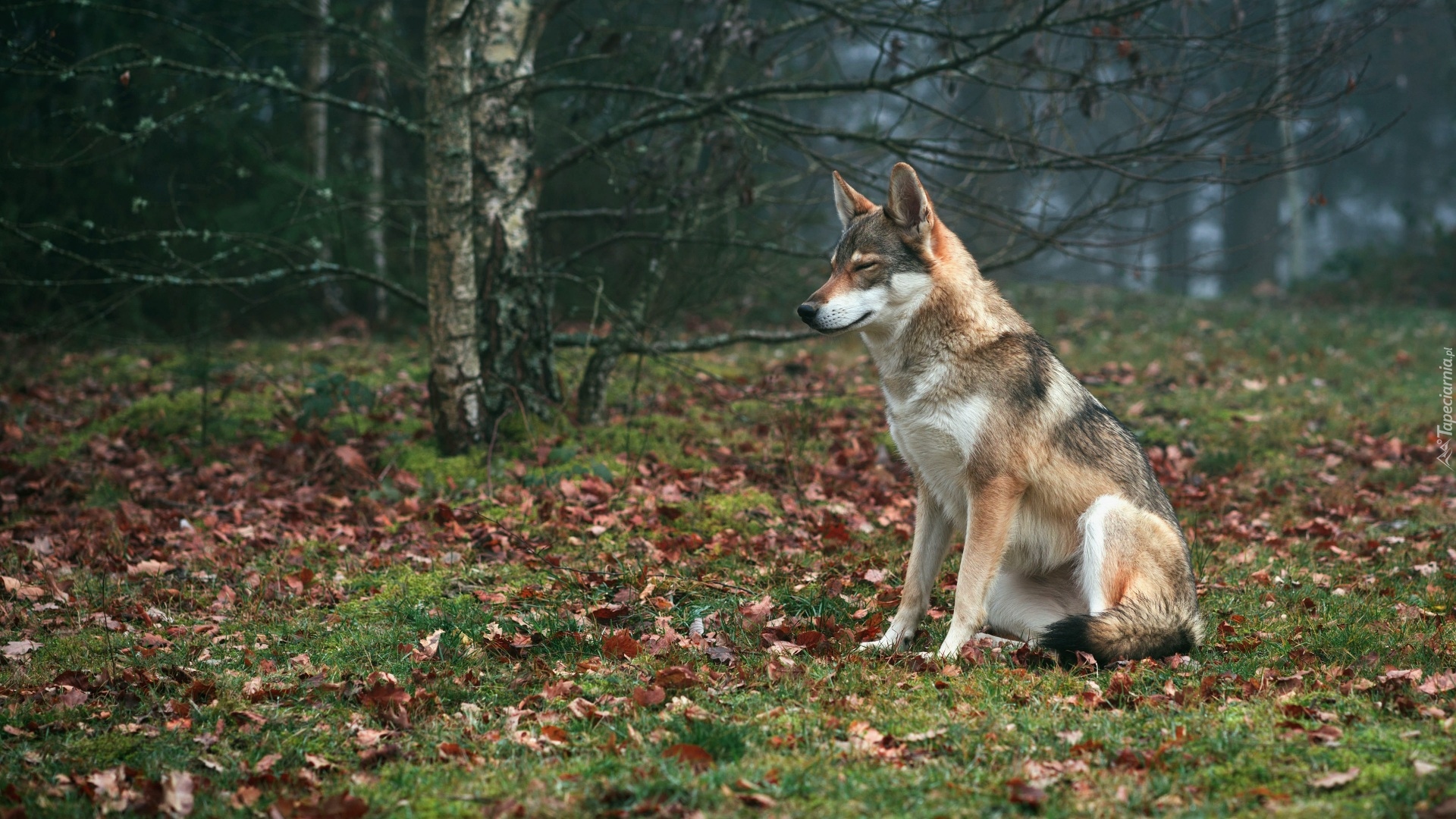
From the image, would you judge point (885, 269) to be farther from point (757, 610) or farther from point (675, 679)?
point (675, 679)

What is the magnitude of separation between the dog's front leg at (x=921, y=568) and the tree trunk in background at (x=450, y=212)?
4102mm

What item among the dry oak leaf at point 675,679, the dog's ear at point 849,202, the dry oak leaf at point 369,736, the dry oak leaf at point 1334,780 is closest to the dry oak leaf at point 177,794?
the dry oak leaf at point 369,736

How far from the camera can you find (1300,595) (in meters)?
5.58

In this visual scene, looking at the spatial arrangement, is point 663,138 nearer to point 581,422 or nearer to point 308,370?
point 581,422

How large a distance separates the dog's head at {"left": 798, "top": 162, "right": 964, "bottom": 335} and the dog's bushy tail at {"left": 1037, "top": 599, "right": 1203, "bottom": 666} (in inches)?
66.7

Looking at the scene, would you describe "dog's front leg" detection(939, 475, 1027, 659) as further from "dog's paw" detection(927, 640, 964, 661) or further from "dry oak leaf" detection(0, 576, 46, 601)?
"dry oak leaf" detection(0, 576, 46, 601)

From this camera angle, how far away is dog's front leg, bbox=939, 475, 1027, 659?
4746 millimetres

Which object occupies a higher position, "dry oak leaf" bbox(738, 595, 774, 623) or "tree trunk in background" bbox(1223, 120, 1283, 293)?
"tree trunk in background" bbox(1223, 120, 1283, 293)

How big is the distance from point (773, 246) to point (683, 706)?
17.0 feet

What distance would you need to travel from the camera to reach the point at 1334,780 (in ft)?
10.3

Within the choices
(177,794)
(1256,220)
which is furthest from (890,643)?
(1256,220)

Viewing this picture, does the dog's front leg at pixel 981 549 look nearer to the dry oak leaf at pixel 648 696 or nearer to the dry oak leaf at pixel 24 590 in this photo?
the dry oak leaf at pixel 648 696

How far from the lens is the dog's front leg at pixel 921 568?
500 centimetres

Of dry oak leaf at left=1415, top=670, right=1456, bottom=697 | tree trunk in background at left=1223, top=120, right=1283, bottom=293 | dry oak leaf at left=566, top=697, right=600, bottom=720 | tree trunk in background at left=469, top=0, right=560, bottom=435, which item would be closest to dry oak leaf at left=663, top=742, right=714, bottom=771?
dry oak leaf at left=566, top=697, right=600, bottom=720
